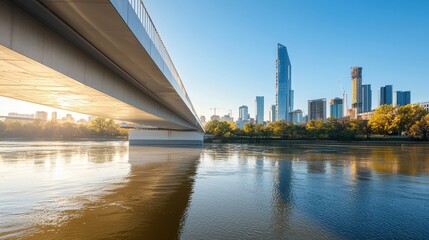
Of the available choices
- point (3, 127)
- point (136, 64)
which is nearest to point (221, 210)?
point (136, 64)

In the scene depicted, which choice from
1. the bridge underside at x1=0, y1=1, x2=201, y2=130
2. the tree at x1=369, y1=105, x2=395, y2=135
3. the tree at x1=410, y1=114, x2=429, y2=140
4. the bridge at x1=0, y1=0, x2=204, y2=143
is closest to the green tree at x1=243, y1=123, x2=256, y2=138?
the tree at x1=369, y1=105, x2=395, y2=135

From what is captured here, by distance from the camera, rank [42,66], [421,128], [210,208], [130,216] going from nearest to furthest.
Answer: [130,216], [42,66], [210,208], [421,128]

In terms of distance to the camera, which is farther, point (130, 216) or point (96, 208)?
point (96, 208)

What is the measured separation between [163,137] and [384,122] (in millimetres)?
87133

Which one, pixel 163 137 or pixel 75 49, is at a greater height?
pixel 75 49

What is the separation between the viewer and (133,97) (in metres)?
22.0

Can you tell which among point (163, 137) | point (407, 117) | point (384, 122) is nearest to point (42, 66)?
point (163, 137)

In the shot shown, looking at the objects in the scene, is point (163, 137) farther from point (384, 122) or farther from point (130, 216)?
point (384, 122)

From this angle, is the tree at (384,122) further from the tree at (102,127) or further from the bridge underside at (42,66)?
the tree at (102,127)

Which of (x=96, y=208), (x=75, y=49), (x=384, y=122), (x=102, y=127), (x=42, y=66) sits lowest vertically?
(x=96, y=208)

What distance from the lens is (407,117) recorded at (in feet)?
336

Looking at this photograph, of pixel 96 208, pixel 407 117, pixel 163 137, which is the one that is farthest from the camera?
pixel 407 117

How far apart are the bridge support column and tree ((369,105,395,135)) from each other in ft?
245

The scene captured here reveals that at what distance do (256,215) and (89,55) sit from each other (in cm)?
1049
